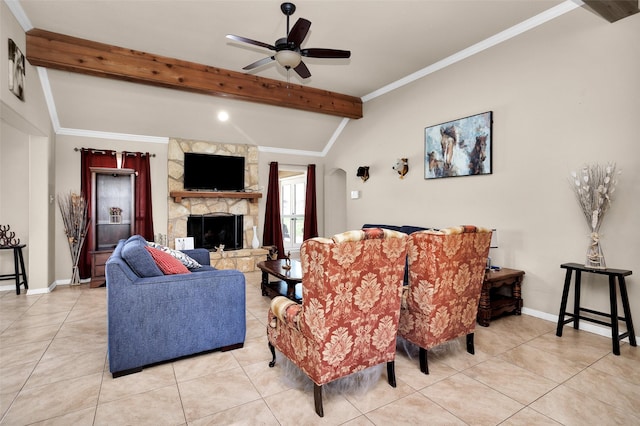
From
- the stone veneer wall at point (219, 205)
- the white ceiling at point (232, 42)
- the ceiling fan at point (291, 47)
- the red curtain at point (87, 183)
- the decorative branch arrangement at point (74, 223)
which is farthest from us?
the stone veneer wall at point (219, 205)

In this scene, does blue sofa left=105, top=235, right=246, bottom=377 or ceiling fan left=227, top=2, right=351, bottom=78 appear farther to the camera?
ceiling fan left=227, top=2, right=351, bottom=78

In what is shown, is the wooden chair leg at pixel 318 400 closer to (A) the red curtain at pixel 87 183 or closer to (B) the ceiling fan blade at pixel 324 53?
(B) the ceiling fan blade at pixel 324 53

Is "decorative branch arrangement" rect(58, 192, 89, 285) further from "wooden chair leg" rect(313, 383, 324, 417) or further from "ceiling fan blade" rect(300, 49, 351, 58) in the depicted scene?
"wooden chair leg" rect(313, 383, 324, 417)

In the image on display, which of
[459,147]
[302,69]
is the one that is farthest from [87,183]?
[459,147]

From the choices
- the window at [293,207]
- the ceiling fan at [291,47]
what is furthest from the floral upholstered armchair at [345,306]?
the window at [293,207]

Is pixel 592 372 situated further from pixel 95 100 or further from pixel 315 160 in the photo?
pixel 95 100

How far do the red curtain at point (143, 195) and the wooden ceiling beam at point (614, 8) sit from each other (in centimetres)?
595

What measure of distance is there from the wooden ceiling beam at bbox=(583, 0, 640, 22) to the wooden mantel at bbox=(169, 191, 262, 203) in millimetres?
A: 5213

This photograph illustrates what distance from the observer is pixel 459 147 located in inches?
170

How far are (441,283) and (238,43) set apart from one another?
353 centimetres

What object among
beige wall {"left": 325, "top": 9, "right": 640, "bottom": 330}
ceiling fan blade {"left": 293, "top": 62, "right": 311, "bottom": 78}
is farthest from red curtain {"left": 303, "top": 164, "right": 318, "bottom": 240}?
ceiling fan blade {"left": 293, "top": 62, "right": 311, "bottom": 78}

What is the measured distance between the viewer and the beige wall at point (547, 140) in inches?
116

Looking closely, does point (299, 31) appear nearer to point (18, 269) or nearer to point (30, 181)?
point (30, 181)

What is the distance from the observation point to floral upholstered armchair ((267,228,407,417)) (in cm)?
178
